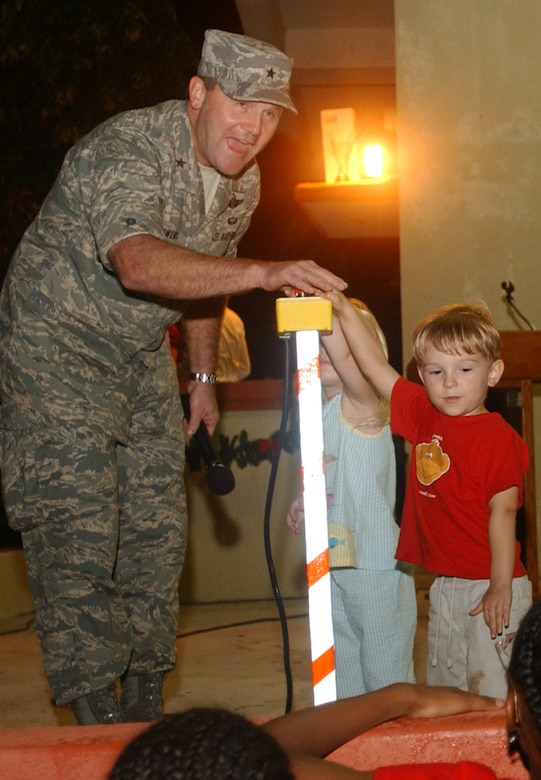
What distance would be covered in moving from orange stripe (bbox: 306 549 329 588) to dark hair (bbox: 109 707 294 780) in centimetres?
69

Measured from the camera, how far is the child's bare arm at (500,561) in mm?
2639

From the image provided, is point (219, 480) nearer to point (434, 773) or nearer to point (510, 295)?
point (434, 773)

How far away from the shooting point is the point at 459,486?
2783 millimetres

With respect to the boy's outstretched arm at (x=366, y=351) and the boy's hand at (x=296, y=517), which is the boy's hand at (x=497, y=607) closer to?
the boy's outstretched arm at (x=366, y=351)

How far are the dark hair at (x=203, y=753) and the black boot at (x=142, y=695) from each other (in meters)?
1.93

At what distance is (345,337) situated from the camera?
2898 mm

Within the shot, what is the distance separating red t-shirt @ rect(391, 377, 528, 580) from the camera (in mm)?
2752

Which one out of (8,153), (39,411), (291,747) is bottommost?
(291,747)

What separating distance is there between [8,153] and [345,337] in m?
9.67

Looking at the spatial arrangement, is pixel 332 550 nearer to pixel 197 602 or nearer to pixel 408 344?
pixel 408 344

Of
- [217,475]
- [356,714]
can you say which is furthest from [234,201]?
[356,714]

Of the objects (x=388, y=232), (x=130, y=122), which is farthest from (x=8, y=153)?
(x=130, y=122)

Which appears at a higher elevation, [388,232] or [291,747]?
[388,232]

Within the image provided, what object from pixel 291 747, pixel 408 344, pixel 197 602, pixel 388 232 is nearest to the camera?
pixel 291 747
